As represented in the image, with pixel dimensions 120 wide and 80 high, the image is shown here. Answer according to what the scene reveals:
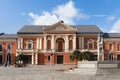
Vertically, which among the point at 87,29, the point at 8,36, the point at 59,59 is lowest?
the point at 59,59

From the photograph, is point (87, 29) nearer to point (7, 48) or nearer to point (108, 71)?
point (7, 48)

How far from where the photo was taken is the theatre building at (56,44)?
77.4 metres

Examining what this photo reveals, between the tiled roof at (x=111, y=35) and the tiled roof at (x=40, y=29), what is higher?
the tiled roof at (x=40, y=29)

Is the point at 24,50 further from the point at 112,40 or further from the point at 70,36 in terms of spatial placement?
the point at 112,40

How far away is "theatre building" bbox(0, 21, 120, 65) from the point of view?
77.4m

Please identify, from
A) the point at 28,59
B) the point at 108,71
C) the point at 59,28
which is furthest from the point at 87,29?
the point at 108,71

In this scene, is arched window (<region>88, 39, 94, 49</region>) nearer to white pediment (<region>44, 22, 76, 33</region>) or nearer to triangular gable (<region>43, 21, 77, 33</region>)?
triangular gable (<region>43, 21, 77, 33</region>)

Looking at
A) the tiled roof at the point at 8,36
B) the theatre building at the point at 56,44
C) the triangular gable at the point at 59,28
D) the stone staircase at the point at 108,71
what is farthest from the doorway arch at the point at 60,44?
the stone staircase at the point at 108,71

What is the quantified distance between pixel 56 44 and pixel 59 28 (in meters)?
4.28

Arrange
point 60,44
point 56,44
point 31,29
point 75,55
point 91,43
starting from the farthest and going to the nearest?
point 31,29, point 60,44, point 56,44, point 91,43, point 75,55

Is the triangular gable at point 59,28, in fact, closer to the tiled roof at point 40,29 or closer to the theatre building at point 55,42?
the theatre building at point 55,42

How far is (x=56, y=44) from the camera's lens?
79.4m

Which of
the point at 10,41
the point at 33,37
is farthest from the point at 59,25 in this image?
the point at 10,41

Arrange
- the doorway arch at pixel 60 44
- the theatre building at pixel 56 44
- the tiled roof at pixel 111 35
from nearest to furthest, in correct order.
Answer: the theatre building at pixel 56 44
the tiled roof at pixel 111 35
the doorway arch at pixel 60 44
